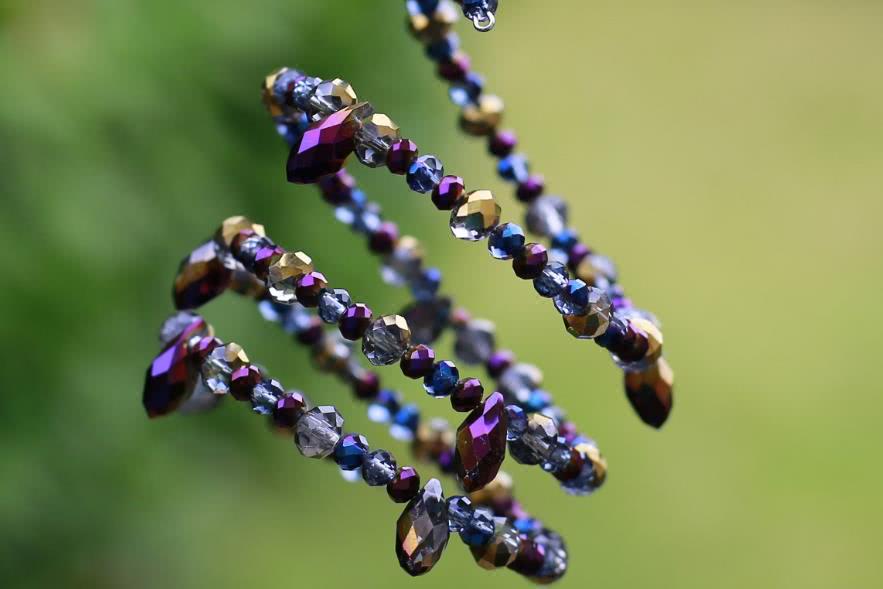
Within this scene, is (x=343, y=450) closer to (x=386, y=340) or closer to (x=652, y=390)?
(x=386, y=340)

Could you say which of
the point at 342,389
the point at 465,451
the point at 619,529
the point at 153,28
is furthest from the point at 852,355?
the point at 465,451

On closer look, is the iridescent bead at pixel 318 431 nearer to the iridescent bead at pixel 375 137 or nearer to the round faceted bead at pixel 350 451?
the round faceted bead at pixel 350 451

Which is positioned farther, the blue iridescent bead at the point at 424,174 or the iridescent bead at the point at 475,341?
the iridescent bead at the point at 475,341

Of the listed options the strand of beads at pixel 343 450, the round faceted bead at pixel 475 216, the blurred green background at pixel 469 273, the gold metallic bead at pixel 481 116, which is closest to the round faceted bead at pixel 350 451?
the strand of beads at pixel 343 450

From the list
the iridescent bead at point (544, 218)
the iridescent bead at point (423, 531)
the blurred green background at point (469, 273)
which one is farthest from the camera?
the blurred green background at point (469, 273)

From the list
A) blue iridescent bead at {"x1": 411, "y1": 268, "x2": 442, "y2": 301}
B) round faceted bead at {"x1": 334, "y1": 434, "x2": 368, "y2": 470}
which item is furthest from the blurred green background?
round faceted bead at {"x1": 334, "y1": 434, "x2": 368, "y2": 470}

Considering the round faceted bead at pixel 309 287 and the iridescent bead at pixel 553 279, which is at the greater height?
the iridescent bead at pixel 553 279

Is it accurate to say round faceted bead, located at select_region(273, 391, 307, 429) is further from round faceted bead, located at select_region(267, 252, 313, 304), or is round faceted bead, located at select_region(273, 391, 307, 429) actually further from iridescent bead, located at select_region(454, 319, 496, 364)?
iridescent bead, located at select_region(454, 319, 496, 364)

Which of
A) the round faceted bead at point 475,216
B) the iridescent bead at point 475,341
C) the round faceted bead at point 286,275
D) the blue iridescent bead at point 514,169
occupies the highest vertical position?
the blue iridescent bead at point 514,169
